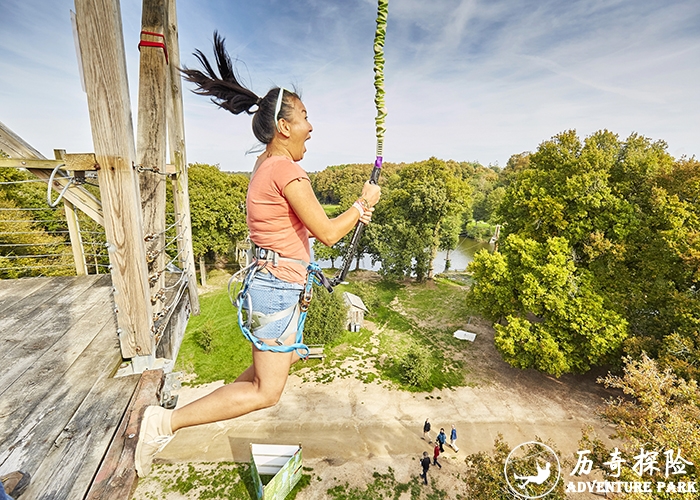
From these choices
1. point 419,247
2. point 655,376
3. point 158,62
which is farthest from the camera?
point 419,247

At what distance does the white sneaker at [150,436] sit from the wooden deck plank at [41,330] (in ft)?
4.42

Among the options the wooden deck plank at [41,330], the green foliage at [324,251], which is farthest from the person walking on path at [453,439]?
the green foliage at [324,251]

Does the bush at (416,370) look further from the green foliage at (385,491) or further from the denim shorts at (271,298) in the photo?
the denim shorts at (271,298)

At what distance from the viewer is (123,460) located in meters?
2.04

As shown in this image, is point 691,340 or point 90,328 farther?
point 691,340

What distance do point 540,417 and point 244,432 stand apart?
1106cm

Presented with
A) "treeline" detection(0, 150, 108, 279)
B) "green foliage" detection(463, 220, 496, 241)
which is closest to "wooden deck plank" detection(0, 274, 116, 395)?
"treeline" detection(0, 150, 108, 279)

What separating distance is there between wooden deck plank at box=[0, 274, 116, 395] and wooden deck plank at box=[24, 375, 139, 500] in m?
0.82

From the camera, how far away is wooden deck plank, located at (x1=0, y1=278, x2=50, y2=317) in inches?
164

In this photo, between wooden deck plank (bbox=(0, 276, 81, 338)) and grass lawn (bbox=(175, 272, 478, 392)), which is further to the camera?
grass lawn (bbox=(175, 272, 478, 392))

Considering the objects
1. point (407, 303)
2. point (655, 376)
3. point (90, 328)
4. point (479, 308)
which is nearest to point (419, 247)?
point (407, 303)

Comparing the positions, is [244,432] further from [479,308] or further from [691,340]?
[691,340]

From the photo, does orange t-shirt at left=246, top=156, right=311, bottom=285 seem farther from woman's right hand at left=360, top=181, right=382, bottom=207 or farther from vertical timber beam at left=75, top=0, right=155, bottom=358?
vertical timber beam at left=75, top=0, right=155, bottom=358

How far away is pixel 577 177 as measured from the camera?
14.1m
